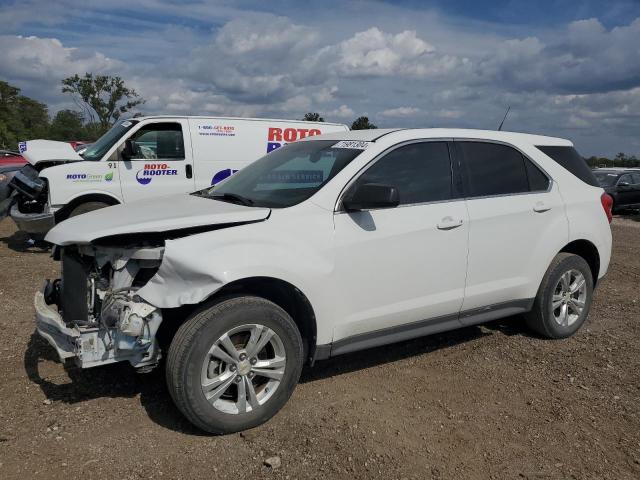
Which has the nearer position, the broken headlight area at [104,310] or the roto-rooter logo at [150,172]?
the broken headlight area at [104,310]

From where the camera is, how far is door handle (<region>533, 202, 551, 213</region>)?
460cm

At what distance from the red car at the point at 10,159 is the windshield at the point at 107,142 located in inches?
463

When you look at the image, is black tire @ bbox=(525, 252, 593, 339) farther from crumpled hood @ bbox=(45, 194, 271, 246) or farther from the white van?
the white van

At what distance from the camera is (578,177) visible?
5043 mm

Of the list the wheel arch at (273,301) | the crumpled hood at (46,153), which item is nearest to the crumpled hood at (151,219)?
the wheel arch at (273,301)

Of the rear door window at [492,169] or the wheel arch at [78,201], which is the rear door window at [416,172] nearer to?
the rear door window at [492,169]

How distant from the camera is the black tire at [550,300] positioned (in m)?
4.78

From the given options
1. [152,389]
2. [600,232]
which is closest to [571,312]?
[600,232]

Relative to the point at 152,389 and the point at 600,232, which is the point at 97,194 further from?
the point at 600,232

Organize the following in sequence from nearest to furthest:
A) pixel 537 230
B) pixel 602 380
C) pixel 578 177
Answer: pixel 602 380
pixel 537 230
pixel 578 177

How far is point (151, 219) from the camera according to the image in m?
3.38

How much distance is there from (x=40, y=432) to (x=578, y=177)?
478 centimetres

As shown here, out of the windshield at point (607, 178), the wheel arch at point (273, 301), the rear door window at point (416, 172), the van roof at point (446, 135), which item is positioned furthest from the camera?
the windshield at point (607, 178)

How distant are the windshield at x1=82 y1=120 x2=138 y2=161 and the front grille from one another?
5656 mm
